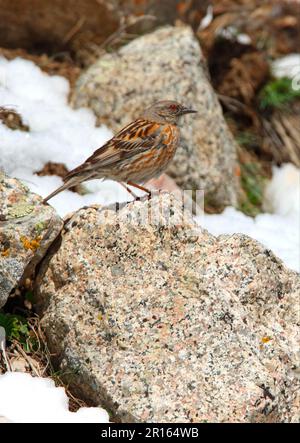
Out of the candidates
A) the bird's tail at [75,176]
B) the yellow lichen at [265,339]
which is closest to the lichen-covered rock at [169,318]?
the yellow lichen at [265,339]

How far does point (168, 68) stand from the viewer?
9188 mm

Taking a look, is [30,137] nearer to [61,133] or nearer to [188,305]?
[61,133]

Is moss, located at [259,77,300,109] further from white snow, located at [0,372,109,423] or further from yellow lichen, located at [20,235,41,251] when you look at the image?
white snow, located at [0,372,109,423]

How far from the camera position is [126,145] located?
7.19 meters

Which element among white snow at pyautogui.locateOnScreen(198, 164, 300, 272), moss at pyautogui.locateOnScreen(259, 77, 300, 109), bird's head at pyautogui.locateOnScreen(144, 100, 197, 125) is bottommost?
white snow at pyautogui.locateOnScreen(198, 164, 300, 272)

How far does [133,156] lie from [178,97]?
7.02ft

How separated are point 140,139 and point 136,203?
4.62 feet

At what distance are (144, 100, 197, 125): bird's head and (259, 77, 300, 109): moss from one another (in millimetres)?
3209

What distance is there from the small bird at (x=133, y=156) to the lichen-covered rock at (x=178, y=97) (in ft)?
4.11

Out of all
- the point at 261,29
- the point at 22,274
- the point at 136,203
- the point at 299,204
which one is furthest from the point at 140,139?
the point at 261,29

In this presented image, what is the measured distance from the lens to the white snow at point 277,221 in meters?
7.88

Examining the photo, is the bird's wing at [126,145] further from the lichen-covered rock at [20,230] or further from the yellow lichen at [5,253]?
the yellow lichen at [5,253]

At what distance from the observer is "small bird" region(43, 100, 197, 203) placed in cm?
700

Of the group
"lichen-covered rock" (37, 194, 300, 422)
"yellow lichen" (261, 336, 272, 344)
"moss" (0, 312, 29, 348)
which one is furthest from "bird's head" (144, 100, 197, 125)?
"yellow lichen" (261, 336, 272, 344)
